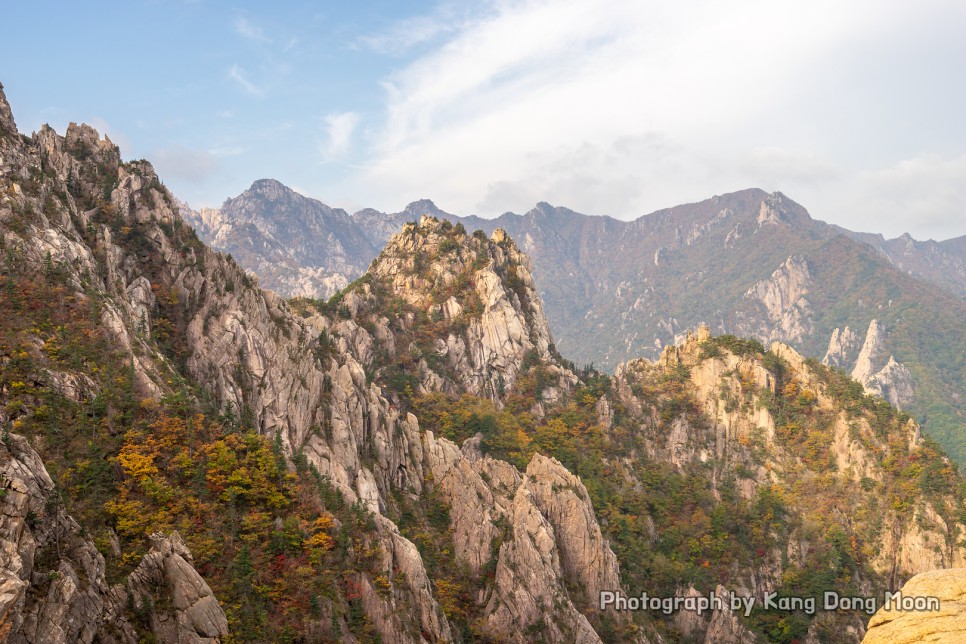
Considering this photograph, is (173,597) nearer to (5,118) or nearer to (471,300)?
(5,118)

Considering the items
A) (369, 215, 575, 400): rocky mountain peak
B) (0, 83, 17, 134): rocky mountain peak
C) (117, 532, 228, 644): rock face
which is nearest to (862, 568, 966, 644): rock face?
(117, 532, 228, 644): rock face

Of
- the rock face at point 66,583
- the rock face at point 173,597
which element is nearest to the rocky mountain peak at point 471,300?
the rock face at point 173,597

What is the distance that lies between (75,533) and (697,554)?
67298 mm

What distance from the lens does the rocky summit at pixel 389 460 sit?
26672 millimetres

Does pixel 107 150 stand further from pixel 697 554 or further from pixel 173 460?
pixel 697 554

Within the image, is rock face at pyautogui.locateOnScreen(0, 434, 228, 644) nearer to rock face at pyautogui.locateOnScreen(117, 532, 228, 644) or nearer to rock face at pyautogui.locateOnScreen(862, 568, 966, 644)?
rock face at pyautogui.locateOnScreen(117, 532, 228, 644)

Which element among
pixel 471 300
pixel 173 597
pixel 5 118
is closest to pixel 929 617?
pixel 173 597

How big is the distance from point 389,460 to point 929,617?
146 ft

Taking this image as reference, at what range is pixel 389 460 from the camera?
54.3 m

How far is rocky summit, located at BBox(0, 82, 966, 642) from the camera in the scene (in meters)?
26.7

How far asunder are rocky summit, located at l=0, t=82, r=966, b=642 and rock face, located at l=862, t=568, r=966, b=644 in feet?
73.9

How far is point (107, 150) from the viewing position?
5719 centimetres

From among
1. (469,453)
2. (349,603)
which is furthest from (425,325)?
(349,603)

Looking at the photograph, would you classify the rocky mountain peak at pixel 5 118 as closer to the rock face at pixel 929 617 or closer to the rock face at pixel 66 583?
the rock face at pixel 66 583
